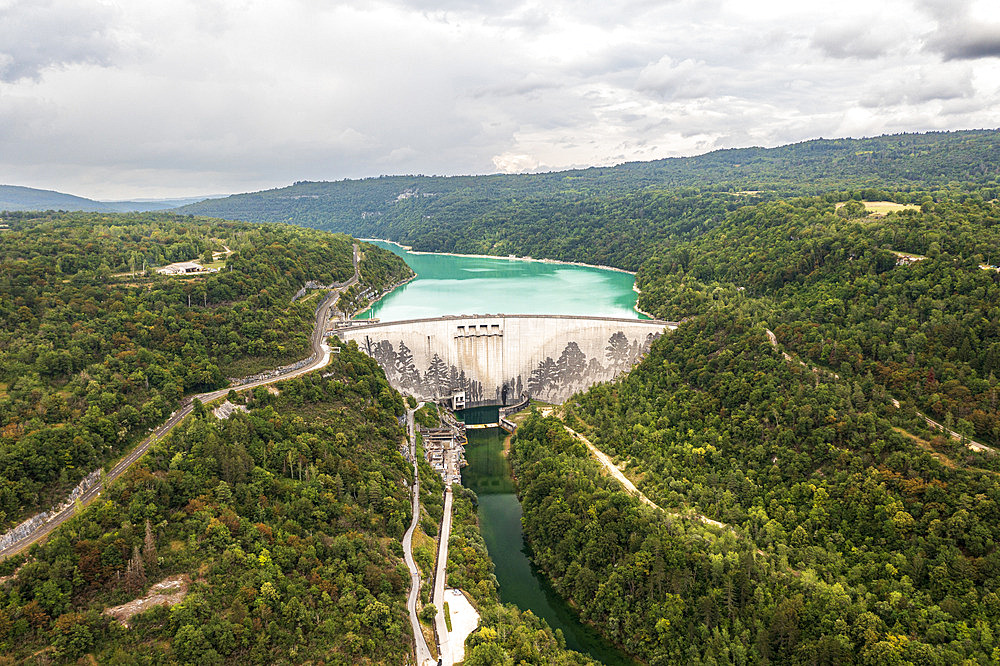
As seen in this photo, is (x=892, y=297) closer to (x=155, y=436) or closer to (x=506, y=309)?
(x=506, y=309)

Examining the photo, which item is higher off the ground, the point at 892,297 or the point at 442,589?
the point at 892,297

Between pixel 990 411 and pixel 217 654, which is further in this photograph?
pixel 990 411

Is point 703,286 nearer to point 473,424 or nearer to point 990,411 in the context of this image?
point 473,424

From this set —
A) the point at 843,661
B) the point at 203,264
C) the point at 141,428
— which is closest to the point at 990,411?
the point at 843,661

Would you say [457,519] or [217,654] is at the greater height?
[217,654]

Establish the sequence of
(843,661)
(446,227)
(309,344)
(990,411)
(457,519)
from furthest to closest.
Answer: (446,227)
(309,344)
(457,519)
(990,411)
(843,661)

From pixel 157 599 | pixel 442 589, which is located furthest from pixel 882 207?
pixel 157 599
